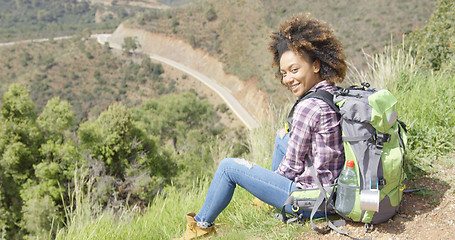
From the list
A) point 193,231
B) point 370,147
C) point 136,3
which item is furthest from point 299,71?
point 136,3

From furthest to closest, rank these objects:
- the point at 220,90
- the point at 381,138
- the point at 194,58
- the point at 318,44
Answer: the point at 194,58
the point at 220,90
the point at 318,44
the point at 381,138

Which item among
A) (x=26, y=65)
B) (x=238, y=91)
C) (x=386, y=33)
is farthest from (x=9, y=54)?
(x=386, y=33)

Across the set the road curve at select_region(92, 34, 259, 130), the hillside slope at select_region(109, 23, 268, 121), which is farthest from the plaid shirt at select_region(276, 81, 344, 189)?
the hillside slope at select_region(109, 23, 268, 121)

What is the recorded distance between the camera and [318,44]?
75.4 inches

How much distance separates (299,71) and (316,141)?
0.43m

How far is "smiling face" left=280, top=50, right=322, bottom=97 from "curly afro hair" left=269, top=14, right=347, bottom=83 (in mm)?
29

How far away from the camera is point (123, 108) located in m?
11.2

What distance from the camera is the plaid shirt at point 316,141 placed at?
171cm

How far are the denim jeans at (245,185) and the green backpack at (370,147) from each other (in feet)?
0.69

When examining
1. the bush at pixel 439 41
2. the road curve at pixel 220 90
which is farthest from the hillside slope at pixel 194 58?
the bush at pixel 439 41

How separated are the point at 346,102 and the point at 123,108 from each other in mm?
10405

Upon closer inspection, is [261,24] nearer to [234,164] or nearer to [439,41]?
[439,41]

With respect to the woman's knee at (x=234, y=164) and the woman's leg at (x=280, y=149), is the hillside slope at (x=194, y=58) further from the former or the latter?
the woman's knee at (x=234, y=164)

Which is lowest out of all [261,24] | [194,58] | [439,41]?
[194,58]
